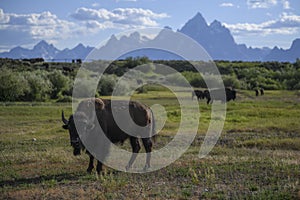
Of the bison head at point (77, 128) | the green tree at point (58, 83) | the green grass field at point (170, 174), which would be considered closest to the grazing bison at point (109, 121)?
the bison head at point (77, 128)

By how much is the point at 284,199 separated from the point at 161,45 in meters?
13.9

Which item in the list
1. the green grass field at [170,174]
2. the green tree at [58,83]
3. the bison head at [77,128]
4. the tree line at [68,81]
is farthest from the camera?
the green tree at [58,83]

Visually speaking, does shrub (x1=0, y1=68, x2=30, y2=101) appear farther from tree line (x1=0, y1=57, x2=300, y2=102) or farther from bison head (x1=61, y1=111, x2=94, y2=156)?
bison head (x1=61, y1=111, x2=94, y2=156)

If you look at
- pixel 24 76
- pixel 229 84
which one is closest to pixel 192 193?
pixel 24 76

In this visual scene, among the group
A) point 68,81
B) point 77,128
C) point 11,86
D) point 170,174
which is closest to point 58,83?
point 68,81

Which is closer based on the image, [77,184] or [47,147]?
[77,184]

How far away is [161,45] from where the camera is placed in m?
21.7

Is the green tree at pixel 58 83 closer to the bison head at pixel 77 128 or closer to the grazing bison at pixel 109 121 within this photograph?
the grazing bison at pixel 109 121

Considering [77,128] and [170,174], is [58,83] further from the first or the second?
[170,174]

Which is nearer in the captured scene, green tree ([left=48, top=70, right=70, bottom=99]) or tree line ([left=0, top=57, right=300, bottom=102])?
tree line ([left=0, top=57, right=300, bottom=102])

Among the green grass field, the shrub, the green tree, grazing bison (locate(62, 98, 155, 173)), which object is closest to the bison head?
grazing bison (locate(62, 98, 155, 173))

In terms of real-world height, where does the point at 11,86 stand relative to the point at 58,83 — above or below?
above

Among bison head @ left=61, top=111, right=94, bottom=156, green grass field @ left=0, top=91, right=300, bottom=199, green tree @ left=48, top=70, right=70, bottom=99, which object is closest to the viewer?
green grass field @ left=0, top=91, right=300, bottom=199

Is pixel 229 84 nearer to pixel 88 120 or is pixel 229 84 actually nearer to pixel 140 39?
pixel 140 39
